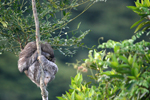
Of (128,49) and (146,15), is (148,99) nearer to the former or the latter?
(128,49)

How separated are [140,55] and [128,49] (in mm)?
87

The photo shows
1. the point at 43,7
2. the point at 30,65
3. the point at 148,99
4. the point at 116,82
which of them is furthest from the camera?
the point at 43,7

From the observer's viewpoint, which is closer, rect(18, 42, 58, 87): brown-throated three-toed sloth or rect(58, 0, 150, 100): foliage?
rect(58, 0, 150, 100): foliage

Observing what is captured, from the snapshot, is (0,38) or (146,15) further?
(0,38)

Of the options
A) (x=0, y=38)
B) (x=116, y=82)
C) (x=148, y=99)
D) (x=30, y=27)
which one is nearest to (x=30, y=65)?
(x=30, y=27)

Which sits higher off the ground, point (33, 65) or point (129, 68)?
point (129, 68)

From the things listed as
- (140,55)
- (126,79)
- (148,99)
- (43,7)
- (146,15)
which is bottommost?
(148,99)

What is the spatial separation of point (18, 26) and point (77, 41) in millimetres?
852

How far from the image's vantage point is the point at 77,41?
2.90m

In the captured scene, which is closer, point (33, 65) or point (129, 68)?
point (129, 68)

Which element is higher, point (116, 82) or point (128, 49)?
point (128, 49)

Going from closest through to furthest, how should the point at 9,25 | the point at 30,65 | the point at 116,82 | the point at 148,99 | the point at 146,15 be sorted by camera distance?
1. the point at 148,99
2. the point at 116,82
3. the point at 146,15
4. the point at 30,65
5. the point at 9,25

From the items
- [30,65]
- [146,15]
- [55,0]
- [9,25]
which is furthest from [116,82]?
[9,25]

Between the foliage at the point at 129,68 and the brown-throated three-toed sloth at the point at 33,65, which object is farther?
the brown-throated three-toed sloth at the point at 33,65
